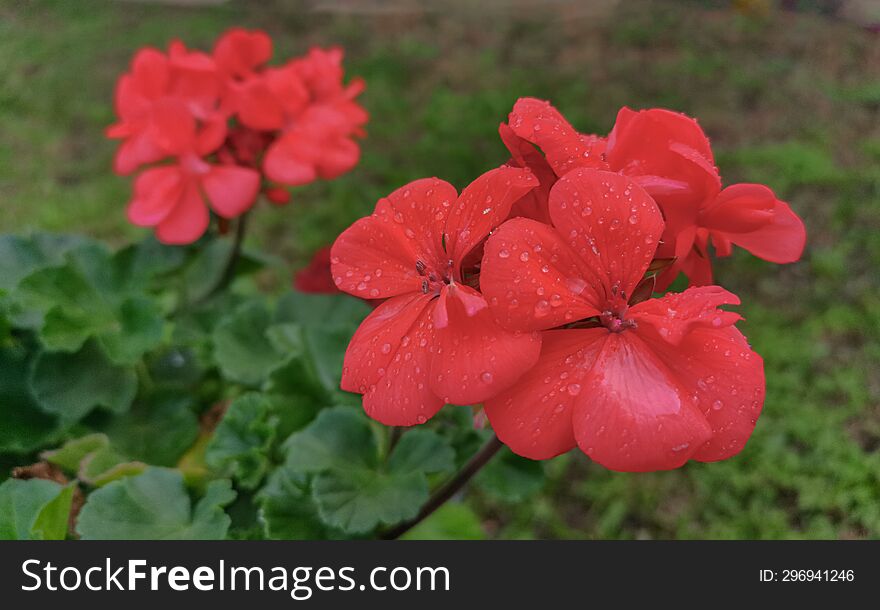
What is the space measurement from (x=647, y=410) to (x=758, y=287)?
1503 mm

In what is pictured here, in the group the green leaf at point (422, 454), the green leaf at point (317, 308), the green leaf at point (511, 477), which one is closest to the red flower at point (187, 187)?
the green leaf at point (317, 308)

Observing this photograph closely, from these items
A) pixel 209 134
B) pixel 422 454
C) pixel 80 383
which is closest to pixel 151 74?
pixel 209 134

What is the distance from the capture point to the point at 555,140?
1.84ft

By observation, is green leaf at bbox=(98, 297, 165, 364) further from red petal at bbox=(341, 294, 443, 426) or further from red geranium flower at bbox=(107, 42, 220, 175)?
red petal at bbox=(341, 294, 443, 426)

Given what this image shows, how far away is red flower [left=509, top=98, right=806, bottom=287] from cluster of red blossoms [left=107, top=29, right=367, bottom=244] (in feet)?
1.71

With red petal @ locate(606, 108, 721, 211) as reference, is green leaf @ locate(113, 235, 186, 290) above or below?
below

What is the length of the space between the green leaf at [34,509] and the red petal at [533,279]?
0.57 metres

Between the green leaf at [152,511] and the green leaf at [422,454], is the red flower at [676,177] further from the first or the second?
the green leaf at [152,511]

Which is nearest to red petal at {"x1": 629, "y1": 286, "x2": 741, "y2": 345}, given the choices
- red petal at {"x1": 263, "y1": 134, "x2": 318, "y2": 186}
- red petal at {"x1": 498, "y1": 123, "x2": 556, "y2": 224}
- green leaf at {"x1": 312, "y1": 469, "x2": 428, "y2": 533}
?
red petal at {"x1": 498, "y1": 123, "x2": 556, "y2": 224}

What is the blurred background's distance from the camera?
1.44 meters

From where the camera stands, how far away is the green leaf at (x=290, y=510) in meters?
0.88

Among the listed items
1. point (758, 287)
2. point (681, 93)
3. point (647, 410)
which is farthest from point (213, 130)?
point (681, 93)
